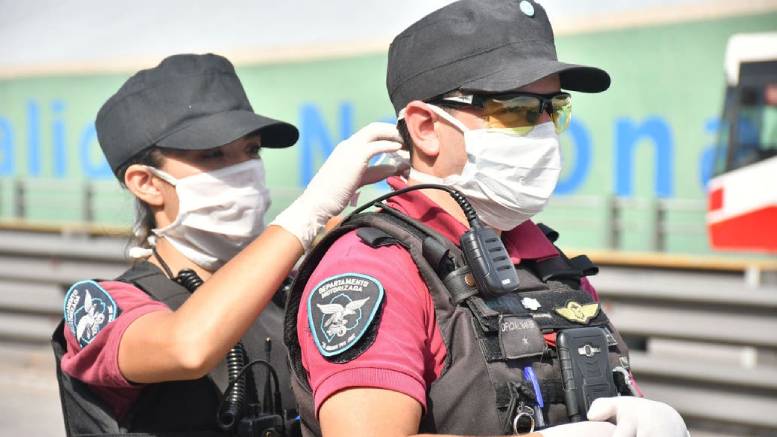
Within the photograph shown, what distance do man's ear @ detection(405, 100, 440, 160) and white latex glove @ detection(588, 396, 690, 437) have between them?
65 centimetres

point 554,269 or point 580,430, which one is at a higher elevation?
point 554,269

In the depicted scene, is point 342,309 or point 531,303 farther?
point 531,303

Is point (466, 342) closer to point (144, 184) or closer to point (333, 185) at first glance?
point (333, 185)

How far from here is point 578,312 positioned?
2391 mm

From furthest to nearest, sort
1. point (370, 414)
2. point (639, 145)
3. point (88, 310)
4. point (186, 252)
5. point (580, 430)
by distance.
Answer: point (639, 145), point (186, 252), point (88, 310), point (580, 430), point (370, 414)

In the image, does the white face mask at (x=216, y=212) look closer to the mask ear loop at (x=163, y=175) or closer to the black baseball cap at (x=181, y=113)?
the mask ear loop at (x=163, y=175)

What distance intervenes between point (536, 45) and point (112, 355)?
4.10 feet

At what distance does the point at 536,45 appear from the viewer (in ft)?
7.86

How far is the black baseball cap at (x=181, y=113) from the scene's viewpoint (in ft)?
10.6

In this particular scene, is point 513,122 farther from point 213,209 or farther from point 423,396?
point 213,209

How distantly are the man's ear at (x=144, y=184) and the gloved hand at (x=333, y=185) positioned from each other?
0.90 meters

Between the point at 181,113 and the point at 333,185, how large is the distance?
2.96 ft

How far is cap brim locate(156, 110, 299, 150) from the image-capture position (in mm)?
3197

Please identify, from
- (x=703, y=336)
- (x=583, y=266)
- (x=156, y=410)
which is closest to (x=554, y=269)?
(x=583, y=266)
